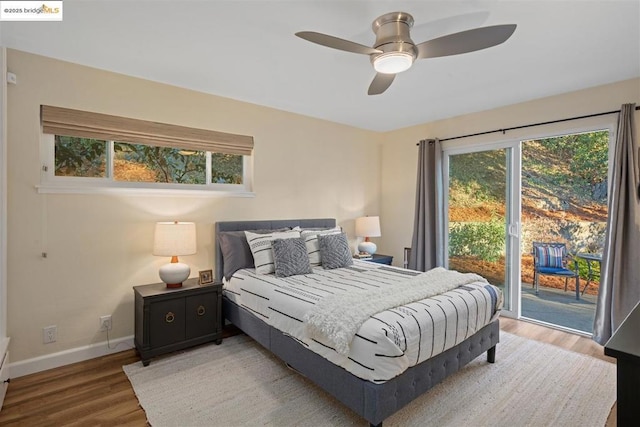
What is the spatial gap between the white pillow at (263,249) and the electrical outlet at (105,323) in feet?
4.52

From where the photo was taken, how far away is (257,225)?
12.2ft

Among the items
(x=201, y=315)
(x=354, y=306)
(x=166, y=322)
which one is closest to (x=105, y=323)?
(x=166, y=322)

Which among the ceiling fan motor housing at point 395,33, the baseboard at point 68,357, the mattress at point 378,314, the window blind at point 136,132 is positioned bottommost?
the baseboard at point 68,357

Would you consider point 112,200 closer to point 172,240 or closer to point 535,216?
point 172,240

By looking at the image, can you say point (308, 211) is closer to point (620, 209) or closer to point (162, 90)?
point (162, 90)

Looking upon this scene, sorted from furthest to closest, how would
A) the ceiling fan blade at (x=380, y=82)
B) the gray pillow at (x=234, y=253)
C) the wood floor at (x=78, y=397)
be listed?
the gray pillow at (x=234, y=253)
the ceiling fan blade at (x=380, y=82)
the wood floor at (x=78, y=397)

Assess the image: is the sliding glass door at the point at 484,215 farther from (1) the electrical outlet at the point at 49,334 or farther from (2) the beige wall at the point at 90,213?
(1) the electrical outlet at the point at 49,334

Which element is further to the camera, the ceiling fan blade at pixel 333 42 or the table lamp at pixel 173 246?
the table lamp at pixel 173 246

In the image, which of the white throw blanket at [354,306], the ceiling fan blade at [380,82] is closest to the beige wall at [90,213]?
the ceiling fan blade at [380,82]

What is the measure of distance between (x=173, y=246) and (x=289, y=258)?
3.44 feet

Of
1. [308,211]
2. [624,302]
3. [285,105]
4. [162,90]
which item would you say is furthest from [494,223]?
[162,90]

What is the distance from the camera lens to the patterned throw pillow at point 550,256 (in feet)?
13.2

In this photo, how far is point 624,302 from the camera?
295 cm

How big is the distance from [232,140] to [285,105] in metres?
0.79
